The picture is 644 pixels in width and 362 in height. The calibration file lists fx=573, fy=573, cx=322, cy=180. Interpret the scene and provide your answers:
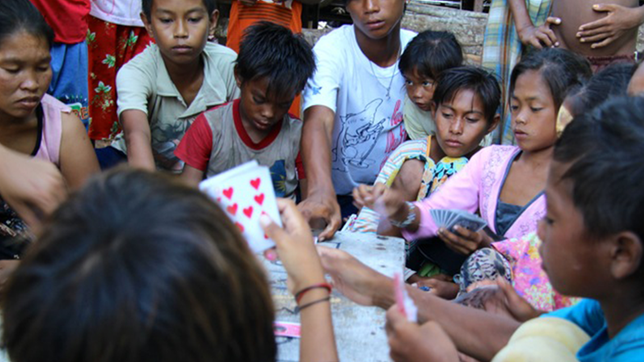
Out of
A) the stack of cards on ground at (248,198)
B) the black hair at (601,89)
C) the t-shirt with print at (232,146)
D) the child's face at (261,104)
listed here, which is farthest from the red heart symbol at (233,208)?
the t-shirt with print at (232,146)

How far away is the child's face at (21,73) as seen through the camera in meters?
2.14

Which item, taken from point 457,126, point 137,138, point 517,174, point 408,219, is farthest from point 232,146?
point 517,174

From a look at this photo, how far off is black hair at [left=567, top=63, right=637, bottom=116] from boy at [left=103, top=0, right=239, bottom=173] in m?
1.88

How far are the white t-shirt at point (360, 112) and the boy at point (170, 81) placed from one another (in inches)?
23.9

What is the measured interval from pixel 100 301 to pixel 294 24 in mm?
3585

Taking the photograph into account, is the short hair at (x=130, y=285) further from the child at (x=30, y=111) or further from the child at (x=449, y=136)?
the child at (x=449, y=136)

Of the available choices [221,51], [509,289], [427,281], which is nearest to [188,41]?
[221,51]

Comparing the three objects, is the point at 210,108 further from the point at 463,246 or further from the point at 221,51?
the point at 463,246

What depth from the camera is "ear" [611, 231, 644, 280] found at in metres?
1.06

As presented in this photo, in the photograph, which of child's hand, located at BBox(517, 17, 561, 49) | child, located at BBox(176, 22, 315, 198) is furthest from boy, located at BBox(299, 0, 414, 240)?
child's hand, located at BBox(517, 17, 561, 49)

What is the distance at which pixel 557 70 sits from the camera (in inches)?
97.3

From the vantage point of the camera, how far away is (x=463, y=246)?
7.52 ft

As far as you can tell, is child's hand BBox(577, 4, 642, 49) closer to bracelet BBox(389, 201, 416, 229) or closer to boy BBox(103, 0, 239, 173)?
bracelet BBox(389, 201, 416, 229)

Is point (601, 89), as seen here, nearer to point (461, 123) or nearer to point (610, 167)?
point (461, 123)
